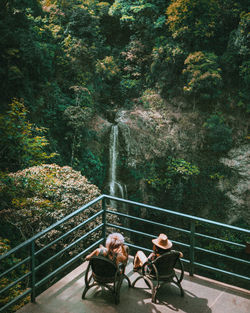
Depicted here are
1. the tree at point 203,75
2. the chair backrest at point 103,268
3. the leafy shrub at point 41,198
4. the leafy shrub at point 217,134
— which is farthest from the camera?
the leafy shrub at point 217,134

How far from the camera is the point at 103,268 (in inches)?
157

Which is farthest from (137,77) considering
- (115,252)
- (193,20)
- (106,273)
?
(106,273)

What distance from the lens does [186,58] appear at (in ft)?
46.2

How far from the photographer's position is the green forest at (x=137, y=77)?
37.6 feet

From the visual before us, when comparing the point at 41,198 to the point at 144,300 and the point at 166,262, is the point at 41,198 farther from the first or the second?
the point at 166,262

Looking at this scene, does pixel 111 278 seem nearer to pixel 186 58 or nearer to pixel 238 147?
pixel 238 147

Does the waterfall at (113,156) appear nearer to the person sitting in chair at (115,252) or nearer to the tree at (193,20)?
the tree at (193,20)

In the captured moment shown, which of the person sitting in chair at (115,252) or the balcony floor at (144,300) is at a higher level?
the person sitting in chair at (115,252)

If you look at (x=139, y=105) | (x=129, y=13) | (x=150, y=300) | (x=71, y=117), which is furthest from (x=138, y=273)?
(x=129, y=13)

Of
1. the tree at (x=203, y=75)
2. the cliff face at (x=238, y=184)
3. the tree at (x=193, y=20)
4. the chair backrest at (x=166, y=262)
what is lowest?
the cliff face at (x=238, y=184)

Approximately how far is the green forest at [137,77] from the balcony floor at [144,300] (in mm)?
6114

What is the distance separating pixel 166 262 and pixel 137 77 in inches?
514

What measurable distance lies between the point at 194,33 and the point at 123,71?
4101 millimetres

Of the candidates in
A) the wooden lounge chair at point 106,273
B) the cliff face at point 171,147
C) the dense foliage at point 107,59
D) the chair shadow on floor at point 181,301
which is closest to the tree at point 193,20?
the dense foliage at point 107,59
